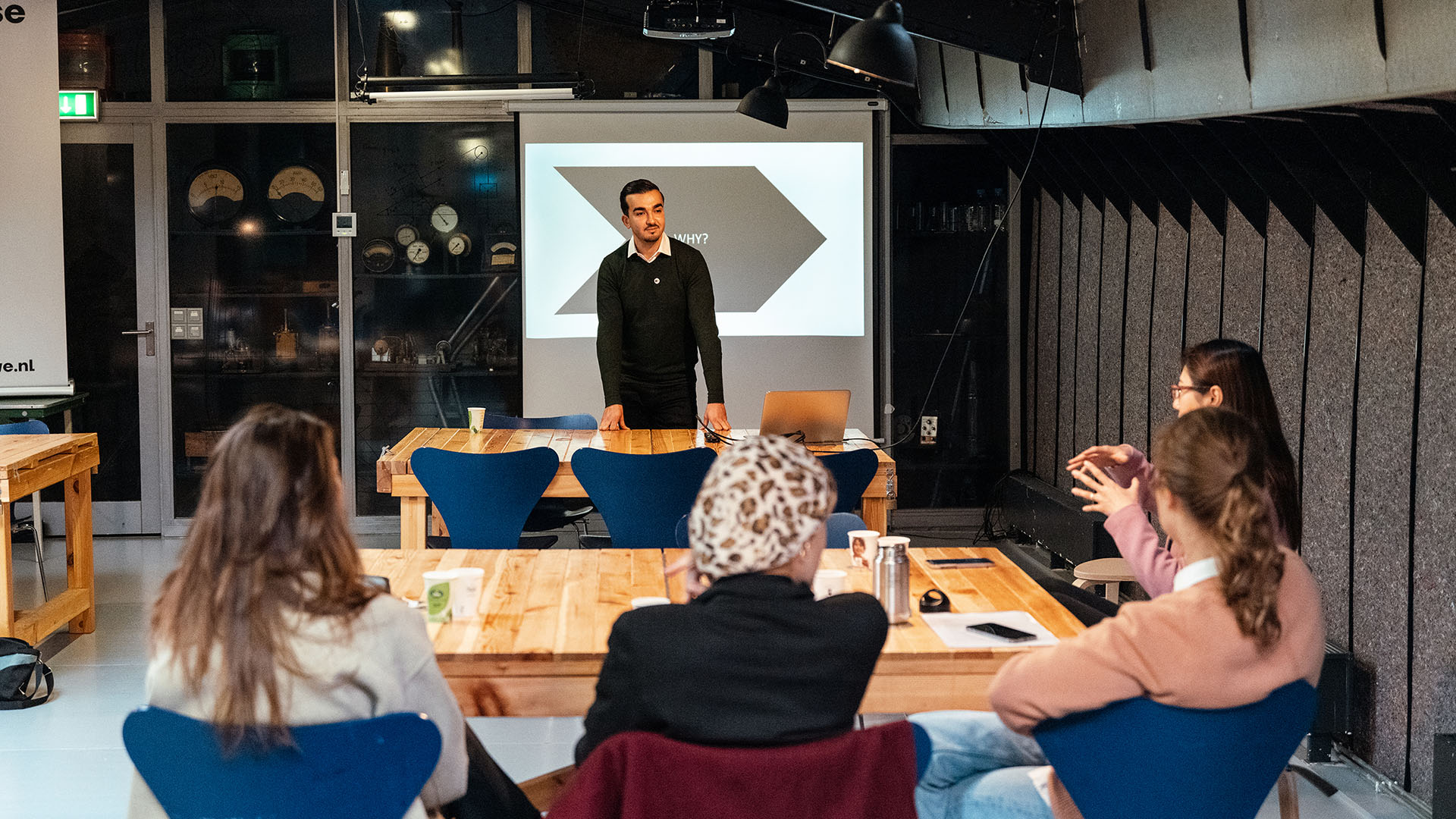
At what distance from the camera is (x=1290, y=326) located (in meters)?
3.97

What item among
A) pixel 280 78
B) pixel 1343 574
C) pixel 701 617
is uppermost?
pixel 280 78

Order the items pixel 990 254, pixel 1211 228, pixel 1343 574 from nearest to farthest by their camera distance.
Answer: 1. pixel 1343 574
2. pixel 1211 228
3. pixel 990 254

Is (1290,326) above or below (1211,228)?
below

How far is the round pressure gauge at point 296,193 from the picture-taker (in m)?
7.00

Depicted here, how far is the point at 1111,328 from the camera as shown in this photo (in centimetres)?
572

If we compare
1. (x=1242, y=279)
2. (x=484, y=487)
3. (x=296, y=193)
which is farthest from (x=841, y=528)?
(x=296, y=193)

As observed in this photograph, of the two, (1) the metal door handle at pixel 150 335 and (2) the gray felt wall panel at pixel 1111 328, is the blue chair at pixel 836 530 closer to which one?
(2) the gray felt wall panel at pixel 1111 328

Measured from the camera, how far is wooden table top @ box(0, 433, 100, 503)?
4.14 metres

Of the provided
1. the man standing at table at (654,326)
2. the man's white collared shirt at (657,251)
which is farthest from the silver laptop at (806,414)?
the man's white collared shirt at (657,251)

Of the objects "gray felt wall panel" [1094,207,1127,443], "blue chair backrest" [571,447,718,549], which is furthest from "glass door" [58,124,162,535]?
"gray felt wall panel" [1094,207,1127,443]

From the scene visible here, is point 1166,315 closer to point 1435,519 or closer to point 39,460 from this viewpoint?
point 1435,519

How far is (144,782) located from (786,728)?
849 mm

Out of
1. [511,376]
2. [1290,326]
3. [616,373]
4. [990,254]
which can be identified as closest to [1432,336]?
[1290,326]

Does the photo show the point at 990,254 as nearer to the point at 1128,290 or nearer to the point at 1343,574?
the point at 1128,290
